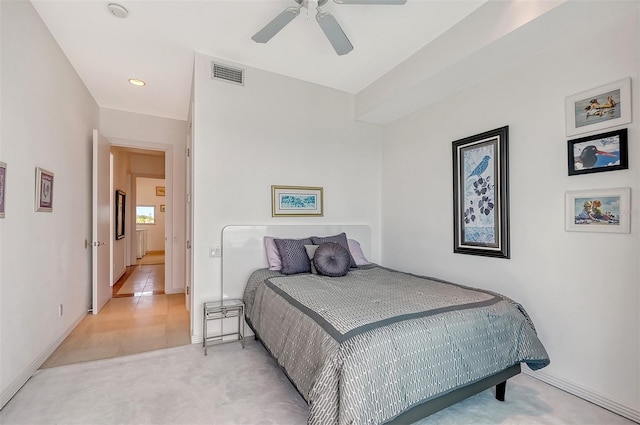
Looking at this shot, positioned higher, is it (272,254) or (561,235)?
(561,235)

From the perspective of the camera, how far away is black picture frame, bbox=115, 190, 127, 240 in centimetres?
579

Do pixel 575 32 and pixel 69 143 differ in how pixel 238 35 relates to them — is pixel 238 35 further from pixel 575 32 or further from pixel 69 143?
pixel 575 32

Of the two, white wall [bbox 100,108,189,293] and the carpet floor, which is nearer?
the carpet floor

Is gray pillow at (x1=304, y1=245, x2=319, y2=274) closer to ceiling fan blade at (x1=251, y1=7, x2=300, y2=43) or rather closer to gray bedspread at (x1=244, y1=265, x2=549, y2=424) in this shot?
gray bedspread at (x1=244, y1=265, x2=549, y2=424)

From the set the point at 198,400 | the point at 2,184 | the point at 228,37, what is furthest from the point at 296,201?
the point at 2,184

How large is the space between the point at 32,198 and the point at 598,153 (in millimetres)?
4236

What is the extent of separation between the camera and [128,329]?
11.0ft

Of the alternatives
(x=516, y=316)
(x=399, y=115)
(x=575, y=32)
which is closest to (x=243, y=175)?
(x=399, y=115)

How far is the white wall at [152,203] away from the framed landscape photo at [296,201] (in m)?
8.41

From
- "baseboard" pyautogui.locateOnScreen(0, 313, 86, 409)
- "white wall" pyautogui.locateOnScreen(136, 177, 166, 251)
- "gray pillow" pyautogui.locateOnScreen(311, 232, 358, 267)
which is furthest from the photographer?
"white wall" pyautogui.locateOnScreen(136, 177, 166, 251)

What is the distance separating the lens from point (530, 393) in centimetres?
219

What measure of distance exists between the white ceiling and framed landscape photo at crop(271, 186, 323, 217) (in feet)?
4.47

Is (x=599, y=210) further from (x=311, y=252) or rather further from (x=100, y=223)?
(x=100, y=223)

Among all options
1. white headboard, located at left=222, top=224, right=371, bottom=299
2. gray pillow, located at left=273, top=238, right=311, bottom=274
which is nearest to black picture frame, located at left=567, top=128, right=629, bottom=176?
gray pillow, located at left=273, top=238, right=311, bottom=274
